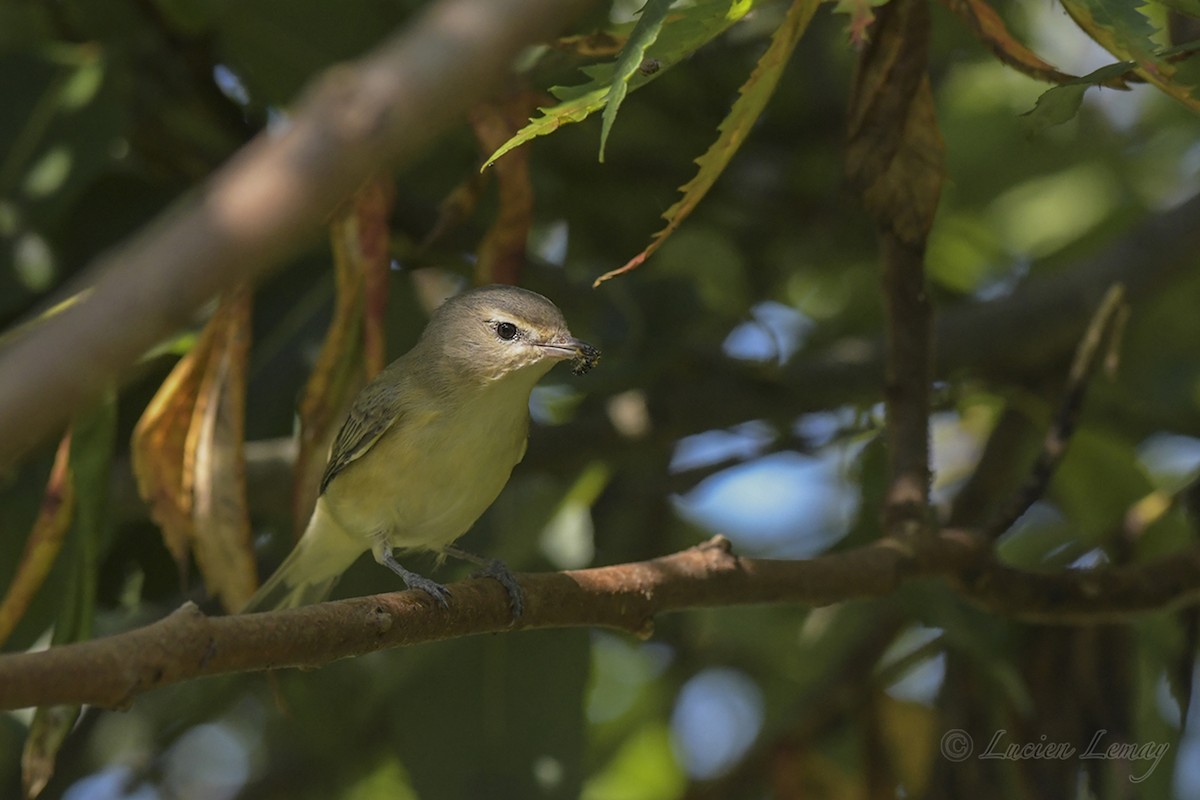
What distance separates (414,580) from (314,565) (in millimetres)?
848

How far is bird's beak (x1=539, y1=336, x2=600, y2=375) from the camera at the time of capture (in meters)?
3.69

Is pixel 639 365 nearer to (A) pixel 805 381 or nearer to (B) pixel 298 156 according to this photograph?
(A) pixel 805 381

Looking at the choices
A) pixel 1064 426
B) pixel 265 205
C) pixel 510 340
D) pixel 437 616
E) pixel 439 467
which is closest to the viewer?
pixel 265 205

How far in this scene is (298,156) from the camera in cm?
80

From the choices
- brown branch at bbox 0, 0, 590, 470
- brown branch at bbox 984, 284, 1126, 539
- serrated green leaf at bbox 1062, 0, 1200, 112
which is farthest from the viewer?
brown branch at bbox 984, 284, 1126, 539

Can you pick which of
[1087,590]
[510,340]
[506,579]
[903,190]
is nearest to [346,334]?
[510,340]

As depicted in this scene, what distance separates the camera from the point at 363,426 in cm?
382

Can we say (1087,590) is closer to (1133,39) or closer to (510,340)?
(1133,39)

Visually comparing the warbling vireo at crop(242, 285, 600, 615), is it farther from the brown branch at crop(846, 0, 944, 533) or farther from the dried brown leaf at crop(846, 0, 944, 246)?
the dried brown leaf at crop(846, 0, 944, 246)

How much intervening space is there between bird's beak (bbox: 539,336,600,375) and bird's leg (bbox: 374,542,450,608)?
0.71 metres

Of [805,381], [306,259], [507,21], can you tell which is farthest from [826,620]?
[507,21]

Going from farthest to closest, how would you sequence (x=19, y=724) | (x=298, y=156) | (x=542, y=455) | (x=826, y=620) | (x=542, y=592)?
(x=826, y=620), (x=542, y=455), (x=19, y=724), (x=542, y=592), (x=298, y=156)

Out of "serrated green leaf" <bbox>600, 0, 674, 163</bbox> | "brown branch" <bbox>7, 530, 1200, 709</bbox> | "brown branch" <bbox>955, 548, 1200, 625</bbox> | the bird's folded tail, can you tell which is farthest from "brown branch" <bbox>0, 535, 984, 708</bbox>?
the bird's folded tail

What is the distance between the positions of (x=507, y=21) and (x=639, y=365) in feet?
10.5
